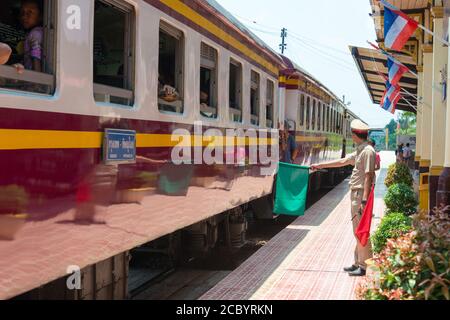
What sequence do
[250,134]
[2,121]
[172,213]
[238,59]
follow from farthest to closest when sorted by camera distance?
[250,134]
[238,59]
[172,213]
[2,121]

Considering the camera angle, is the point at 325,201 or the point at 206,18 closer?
the point at 206,18

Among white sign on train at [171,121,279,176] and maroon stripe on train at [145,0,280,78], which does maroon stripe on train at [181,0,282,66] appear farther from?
white sign on train at [171,121,279,176]

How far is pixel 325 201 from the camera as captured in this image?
45.8 ft

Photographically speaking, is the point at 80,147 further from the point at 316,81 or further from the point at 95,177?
the point at 316,81

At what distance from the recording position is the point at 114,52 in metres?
4.83

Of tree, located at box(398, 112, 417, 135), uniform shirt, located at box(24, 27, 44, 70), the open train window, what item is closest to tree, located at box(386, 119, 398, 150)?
tree, located at box(398, 112, 417, 135)

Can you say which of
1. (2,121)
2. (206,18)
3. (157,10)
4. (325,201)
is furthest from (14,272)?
(325,201)

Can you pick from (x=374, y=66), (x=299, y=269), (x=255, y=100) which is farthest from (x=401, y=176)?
(x=299, y=269)

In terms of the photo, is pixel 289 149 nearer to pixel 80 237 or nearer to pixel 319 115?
pixel 319 115

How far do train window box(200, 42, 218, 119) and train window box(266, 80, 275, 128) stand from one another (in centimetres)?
275

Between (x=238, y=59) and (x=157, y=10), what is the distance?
2582 mm

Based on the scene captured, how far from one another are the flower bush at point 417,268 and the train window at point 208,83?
3043 millimetres

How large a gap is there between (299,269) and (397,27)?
343 centimetres

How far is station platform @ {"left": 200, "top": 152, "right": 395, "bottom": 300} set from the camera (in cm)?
538
